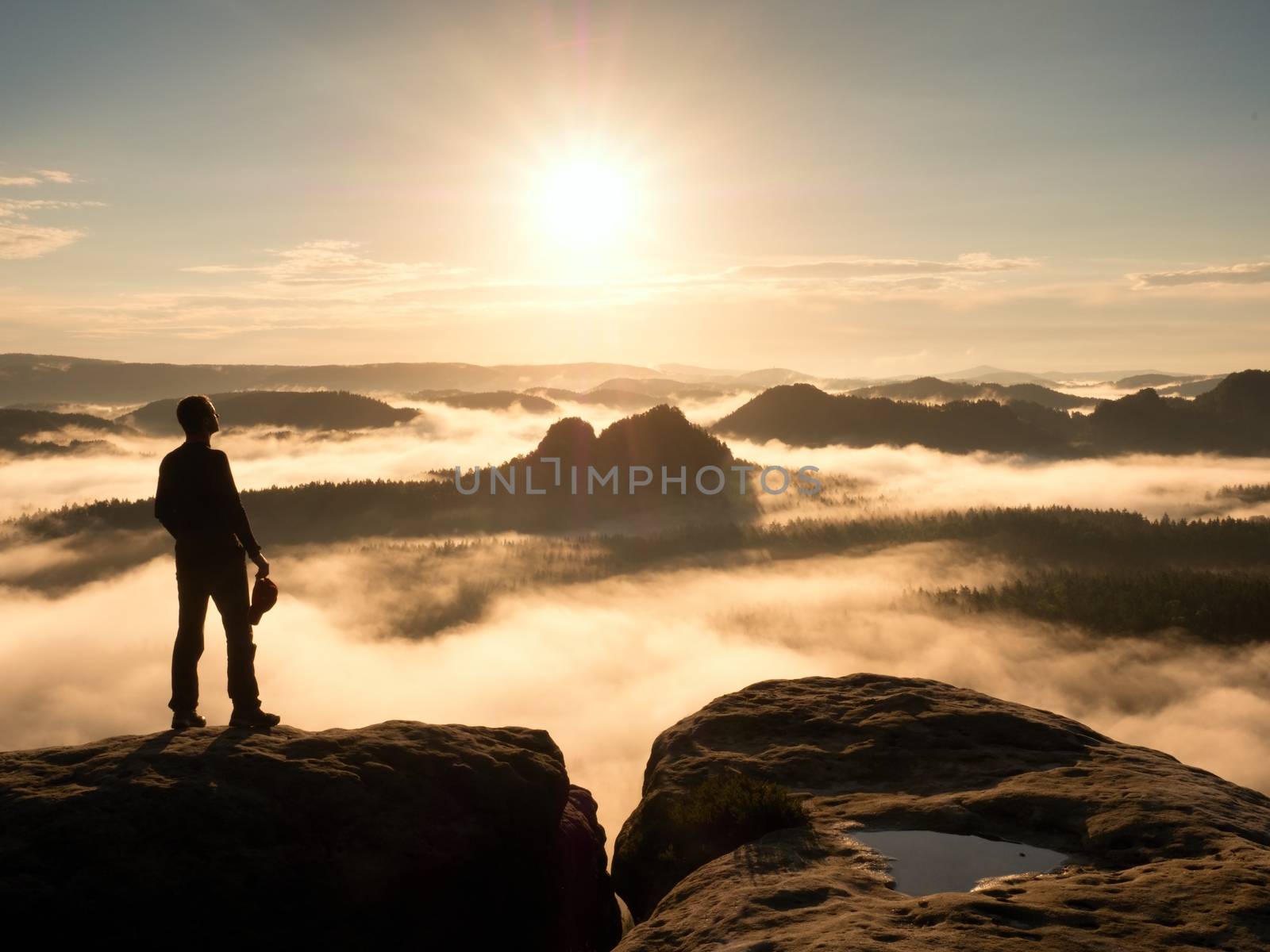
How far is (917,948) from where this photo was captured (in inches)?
246

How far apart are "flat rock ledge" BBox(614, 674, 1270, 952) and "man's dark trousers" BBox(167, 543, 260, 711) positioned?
577 centimetres

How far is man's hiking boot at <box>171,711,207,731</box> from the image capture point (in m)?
10.3

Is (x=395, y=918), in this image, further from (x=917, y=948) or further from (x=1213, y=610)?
(x=1213, y=610)

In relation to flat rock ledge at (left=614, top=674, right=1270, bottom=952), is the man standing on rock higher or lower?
higher

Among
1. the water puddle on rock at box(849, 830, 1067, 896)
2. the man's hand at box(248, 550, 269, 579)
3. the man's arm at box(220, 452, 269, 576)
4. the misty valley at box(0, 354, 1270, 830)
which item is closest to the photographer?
the water puddle on rock at box(849, 830, 1067, 896)

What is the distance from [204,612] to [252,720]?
147cm

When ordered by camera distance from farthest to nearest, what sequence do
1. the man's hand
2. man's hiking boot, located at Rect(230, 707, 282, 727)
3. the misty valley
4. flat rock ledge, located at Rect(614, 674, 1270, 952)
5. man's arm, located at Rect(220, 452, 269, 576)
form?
the misty valley, man's hiking boot, located at Rect(230, 707, 282, 727), man's arm, located at Rect(220, 452, 269, 576), the man's hand, flat rock ledge, located at Rect(614, 674, 1270, 952)

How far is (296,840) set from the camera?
8688 millimetres

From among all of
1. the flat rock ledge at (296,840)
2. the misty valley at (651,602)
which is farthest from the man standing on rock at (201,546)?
the misty valley at (651,602)

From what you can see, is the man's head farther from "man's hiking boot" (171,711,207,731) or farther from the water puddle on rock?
the water puddle on rock

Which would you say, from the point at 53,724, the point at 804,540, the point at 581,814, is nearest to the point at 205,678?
the point at 53,724

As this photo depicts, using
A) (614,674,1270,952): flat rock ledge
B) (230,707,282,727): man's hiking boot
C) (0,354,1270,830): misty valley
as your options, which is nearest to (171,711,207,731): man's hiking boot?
(230,707,282,727): man's hiking boot

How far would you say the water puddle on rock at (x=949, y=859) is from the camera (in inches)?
326

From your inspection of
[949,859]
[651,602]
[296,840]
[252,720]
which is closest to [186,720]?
[252,720]
